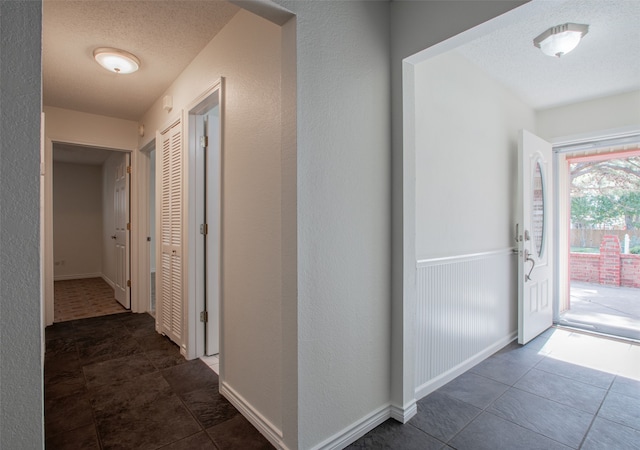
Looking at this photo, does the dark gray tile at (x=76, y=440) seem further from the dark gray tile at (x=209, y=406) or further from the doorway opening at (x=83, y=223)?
the doorway opening at (x=83, y=223)

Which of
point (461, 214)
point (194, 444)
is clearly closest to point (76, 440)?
point (194, 444)

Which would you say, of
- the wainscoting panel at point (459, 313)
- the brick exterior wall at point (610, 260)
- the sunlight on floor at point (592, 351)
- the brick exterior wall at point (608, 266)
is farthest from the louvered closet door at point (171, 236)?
the brick exterior wall at point (610, 260)

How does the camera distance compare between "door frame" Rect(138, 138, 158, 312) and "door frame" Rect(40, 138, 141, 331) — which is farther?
"door frame" Rect(138, 138, 158, 312)

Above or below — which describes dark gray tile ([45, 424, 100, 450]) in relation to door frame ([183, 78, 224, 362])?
below

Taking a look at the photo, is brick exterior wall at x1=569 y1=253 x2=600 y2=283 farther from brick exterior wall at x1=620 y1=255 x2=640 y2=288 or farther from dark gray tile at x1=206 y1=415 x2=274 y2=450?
dark gray tile at x1=206 y1=415 x2=274 y2=450

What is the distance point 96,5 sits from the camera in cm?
195

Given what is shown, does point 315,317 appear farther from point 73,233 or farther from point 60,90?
point 73,233

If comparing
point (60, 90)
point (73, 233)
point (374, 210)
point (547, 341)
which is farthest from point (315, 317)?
point (73, 233)

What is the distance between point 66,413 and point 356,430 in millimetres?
1757

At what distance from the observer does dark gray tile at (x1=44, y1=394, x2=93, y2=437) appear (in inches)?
71.6

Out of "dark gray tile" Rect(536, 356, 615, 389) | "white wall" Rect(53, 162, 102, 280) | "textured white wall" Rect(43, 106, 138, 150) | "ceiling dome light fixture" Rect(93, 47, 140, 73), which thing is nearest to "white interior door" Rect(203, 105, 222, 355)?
"ceiling dome light fixture" Rect(93, 47, 140, 73)

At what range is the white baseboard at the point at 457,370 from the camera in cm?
214

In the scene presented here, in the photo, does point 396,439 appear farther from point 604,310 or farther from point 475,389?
point 604,310

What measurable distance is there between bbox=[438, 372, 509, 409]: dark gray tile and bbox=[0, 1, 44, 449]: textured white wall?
2.21 m
